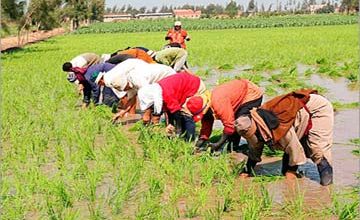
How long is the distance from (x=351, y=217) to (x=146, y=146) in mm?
2551

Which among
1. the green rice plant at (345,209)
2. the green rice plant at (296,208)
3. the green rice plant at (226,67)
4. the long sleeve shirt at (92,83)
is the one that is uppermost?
the long sleeve shirt at (92,83)

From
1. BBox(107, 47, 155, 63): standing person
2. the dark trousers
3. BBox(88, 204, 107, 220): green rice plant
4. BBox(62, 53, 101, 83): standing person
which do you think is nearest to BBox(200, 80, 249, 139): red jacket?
the dark trousers

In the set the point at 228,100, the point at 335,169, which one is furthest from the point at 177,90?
the point at 335,169

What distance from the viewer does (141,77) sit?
6305 millimetres

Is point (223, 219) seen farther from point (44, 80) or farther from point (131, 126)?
point (44, 80)

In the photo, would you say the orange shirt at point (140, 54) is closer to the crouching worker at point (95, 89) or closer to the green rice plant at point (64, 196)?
the crouching worker at point (95, 89)

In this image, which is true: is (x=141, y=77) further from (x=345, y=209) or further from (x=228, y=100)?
(x=345, y=209)

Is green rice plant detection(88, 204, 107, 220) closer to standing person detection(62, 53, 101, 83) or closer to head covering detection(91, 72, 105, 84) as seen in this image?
head covering detection(91, 72, 105, 84)

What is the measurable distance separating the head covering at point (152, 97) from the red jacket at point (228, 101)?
2.11ft

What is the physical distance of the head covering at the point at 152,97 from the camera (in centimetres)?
543

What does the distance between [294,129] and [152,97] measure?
1.61 meters

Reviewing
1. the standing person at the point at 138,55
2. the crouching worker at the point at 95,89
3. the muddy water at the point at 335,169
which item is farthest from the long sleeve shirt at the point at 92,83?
the muddy water at the point at 335,169

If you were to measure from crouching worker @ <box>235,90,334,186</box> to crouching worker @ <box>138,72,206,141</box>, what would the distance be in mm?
1141

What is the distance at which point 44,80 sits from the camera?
39.7ft
